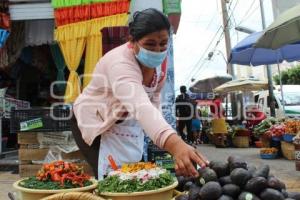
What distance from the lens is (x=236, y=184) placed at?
1.62 m

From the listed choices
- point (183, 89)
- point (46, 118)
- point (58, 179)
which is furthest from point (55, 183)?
point (183, 89)

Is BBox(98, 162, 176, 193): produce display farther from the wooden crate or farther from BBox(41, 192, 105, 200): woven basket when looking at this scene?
the wooden crate

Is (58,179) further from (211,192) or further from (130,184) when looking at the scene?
(211,192)

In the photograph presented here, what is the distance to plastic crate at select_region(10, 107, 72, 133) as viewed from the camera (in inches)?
224

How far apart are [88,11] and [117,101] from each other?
196 inches

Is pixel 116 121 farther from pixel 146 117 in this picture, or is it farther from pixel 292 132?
pixel 292 132

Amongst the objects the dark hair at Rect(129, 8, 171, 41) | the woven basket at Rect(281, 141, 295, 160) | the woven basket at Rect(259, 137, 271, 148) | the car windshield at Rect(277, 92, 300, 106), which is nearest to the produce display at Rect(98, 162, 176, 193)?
the dark hair at Rect(129, 8, 171, 41)

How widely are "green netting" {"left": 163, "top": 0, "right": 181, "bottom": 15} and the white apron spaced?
15.9 ft

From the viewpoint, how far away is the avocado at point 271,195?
1534mm

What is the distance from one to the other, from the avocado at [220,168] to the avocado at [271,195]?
200 millimetres

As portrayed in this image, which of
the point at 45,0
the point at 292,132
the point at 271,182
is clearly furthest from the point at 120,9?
the point at 271,182

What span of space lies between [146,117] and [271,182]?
0.56 m

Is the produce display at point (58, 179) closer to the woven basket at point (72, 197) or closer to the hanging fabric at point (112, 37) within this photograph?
the woven basket at point (72, 197)

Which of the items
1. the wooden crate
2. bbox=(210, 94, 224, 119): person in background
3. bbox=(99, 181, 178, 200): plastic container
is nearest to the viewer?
bbox=(99, 181, 178, 200): plastic container
